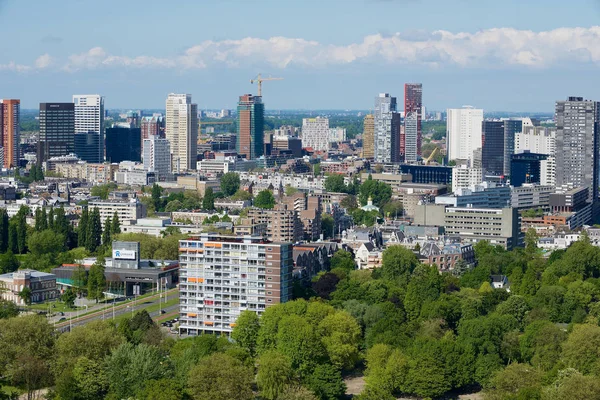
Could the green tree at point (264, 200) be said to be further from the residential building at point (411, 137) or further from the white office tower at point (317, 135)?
the white office tower at point (317, 135)

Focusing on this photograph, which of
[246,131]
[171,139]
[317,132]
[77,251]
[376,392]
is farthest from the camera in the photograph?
[317,132]

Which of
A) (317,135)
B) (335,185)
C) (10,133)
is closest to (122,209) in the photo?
(335,185)

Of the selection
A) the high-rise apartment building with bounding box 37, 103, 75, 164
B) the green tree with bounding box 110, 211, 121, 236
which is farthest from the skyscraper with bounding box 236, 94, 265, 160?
the green tree with bounding box 110, 211, 121, 236

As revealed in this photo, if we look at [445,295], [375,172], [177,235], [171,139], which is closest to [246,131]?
[171,139]

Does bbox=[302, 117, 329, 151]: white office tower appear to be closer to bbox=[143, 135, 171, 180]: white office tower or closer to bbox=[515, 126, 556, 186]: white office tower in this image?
bbox=[515, 126, 556, 186]: white office tower

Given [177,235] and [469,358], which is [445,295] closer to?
[469,358]
